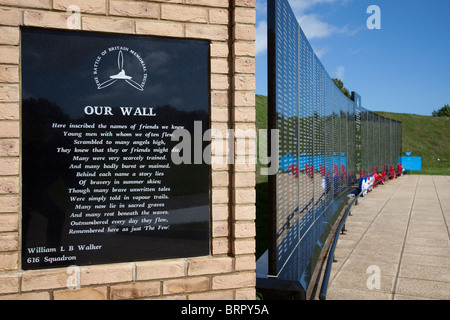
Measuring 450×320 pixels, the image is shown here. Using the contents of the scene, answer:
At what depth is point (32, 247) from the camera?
2953 mm

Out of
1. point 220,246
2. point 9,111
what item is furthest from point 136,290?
point 9,111

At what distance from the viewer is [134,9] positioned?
3.11 m

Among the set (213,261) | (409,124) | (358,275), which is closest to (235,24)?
(213,261)

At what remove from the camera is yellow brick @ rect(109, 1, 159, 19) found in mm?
3066

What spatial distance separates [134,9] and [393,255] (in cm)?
513

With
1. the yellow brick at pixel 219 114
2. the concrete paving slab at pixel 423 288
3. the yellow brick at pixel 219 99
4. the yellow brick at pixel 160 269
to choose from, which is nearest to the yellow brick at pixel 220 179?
the yellow brick at pixel 219 114

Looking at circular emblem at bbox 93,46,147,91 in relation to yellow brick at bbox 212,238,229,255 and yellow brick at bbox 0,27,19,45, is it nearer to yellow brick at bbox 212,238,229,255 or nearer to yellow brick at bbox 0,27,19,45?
yellow brick at bbox 0,27,19,45

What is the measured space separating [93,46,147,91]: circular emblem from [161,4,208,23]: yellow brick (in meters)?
0.38

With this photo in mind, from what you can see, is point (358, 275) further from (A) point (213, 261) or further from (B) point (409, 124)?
(B) point (409, 124)

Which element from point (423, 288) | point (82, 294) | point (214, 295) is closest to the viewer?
point (82, 294)

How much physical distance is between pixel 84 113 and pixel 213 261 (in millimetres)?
1480

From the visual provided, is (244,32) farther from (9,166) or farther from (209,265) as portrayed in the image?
(9,166)

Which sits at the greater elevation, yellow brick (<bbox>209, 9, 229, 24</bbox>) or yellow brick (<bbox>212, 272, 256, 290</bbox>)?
yellow brick (<bbox>209, 9, 229, 24</bbox>)

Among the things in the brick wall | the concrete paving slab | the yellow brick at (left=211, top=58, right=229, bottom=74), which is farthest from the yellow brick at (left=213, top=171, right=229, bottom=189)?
the concrete paving slab
